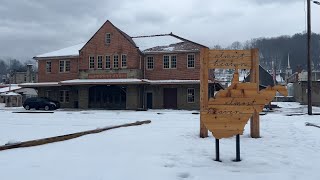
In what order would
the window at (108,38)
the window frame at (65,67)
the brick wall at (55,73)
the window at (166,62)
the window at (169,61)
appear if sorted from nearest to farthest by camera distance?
the window at (169,61) < the window at (166,62) < the window at (108,38) < the brick wall at (55,73) < the window frame at (65,67)

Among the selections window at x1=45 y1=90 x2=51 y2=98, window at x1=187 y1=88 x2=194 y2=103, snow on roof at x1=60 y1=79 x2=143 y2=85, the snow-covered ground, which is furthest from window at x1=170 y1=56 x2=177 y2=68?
the snow-covered ground

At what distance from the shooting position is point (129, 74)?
40188 mm

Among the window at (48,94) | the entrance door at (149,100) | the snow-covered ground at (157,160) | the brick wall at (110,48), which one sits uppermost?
the brick wall at (110,48)

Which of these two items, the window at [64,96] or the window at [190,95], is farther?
the window at [64,96]

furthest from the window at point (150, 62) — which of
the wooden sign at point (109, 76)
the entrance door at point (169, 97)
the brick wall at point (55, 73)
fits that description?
the brick wall at point (55, 73)

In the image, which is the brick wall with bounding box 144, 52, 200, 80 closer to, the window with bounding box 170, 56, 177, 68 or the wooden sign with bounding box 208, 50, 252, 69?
the window with bounding box 170, 56, 177, 68

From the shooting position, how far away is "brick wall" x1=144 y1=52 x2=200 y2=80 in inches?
1543

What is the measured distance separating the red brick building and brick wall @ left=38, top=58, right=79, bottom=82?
0.39 ft

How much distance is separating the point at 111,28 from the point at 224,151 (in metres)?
34.5

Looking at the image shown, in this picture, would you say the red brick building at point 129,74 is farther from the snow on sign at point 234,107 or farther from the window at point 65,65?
the snow on sign at point 234,107

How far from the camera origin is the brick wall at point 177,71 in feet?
129

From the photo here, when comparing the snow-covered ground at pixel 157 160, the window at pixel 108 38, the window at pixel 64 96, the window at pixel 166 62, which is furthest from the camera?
the window at pixel 64 96

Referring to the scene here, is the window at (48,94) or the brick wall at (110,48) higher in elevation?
the brick wall at (110,48)

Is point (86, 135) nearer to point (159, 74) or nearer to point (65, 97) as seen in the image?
point (159, 74)
